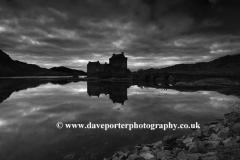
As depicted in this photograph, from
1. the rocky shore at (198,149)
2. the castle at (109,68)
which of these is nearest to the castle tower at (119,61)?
the castle at (109,68)

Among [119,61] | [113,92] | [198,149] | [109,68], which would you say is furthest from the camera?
[119,61]

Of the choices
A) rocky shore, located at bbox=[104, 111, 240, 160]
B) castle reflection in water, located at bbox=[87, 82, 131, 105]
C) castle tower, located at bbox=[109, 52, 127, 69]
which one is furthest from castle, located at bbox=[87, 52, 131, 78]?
rocky shore, located at bbox=[104, 111, 240, 160]

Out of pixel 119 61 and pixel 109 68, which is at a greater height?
pixel 119 61

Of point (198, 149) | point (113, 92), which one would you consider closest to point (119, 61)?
point (113, 92)

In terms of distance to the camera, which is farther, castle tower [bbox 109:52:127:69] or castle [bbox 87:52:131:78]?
castle tower [bbox 109:52:127:69]

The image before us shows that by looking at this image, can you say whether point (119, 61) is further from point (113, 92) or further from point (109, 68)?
point (113, 92)

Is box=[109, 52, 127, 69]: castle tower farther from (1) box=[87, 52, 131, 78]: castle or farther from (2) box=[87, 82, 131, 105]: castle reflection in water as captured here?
(2) box=[87, 82, 131, 105]: castle reflection in water

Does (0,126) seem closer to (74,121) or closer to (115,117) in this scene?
(74,121)

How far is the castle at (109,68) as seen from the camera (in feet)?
347

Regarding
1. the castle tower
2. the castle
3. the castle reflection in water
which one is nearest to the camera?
the castle reflection in water

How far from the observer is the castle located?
106m

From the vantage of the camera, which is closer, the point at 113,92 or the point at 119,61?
the point at 113,92

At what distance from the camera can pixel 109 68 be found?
113 metres

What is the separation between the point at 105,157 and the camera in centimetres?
766
